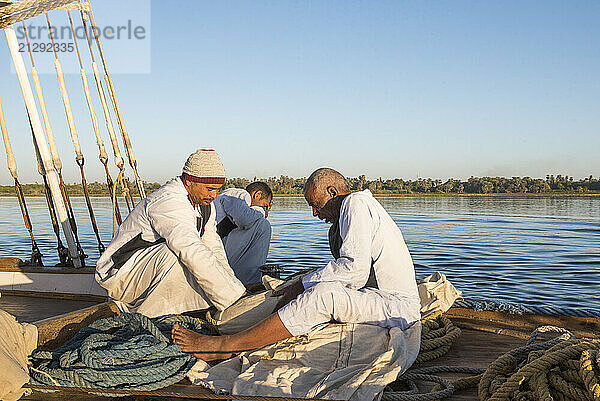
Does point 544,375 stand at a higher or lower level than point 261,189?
lower

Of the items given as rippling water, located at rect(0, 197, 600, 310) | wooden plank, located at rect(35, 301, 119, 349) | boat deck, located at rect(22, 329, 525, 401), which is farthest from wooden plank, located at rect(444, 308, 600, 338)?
rippling water, located at rect(0, 197, 600, 310)

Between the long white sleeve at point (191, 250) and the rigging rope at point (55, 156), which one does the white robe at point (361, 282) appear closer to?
the long white sleeve at point (191, 250)

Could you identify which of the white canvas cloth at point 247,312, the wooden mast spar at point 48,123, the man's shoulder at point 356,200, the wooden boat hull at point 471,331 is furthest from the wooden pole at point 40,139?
the man's shoulder at point 356,200

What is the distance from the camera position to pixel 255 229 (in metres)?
5.02

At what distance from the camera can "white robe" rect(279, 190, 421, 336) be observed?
2.99 metres

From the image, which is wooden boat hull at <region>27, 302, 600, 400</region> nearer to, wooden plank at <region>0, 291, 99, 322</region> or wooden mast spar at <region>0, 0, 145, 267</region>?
wooden plank at <region>0, 291, 99, 322</region>

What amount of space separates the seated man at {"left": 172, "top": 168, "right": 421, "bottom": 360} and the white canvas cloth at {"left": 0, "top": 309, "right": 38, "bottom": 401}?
30.6 inches

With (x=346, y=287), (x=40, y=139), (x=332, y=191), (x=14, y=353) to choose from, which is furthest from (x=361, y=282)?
(x=40, y=139)

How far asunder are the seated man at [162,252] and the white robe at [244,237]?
1.19 m

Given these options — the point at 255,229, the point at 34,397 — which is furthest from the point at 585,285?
the point at 34,397

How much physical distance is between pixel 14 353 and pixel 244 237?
2.36 meters

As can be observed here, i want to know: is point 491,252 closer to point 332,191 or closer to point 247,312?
point 332,191

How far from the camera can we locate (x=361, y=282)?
125 inches

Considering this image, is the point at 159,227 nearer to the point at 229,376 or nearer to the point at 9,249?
the point at 229,376
